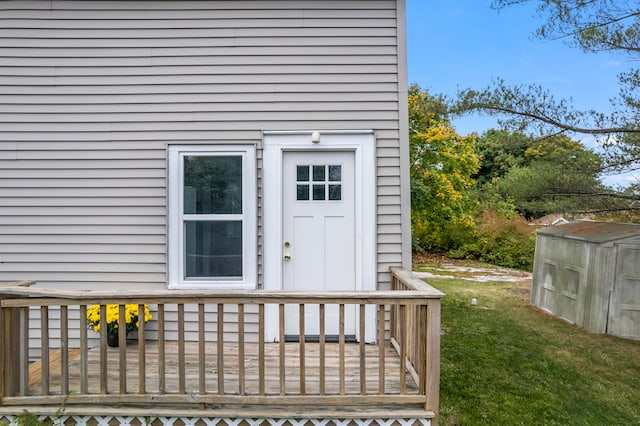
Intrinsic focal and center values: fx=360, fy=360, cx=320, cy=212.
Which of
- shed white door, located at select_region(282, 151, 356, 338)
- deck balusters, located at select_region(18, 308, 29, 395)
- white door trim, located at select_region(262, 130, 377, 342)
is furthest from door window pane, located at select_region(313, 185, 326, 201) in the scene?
deck balusters, located at select_region(18, 308, 29, 395)

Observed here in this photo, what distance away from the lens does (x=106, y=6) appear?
3436 millimetres

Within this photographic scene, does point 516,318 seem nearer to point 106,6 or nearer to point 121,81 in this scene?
point 121,81

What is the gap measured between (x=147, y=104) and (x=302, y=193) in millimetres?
1688

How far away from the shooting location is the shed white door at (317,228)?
3391mm

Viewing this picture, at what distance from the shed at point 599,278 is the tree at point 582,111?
67 centimetres

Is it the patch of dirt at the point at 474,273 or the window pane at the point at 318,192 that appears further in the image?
the patch of dirt at the point at 474,273

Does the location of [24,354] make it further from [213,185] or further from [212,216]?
[213,185]

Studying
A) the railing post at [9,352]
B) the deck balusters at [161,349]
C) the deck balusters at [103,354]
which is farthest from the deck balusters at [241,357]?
the railing post at [9,352]

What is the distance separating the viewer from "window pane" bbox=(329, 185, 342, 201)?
11.2 feet

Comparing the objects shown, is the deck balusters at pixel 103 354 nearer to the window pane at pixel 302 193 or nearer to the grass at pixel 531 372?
the window pane at pixel 302 193

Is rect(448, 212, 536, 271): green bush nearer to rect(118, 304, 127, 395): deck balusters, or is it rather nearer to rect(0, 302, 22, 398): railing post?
rect(118, 304, 127, 395): deck balusters

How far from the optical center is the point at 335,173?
342 cm

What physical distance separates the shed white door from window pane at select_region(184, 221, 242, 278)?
1.48 ft

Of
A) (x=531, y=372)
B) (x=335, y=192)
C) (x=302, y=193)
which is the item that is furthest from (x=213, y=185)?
(x=531, y=372)
